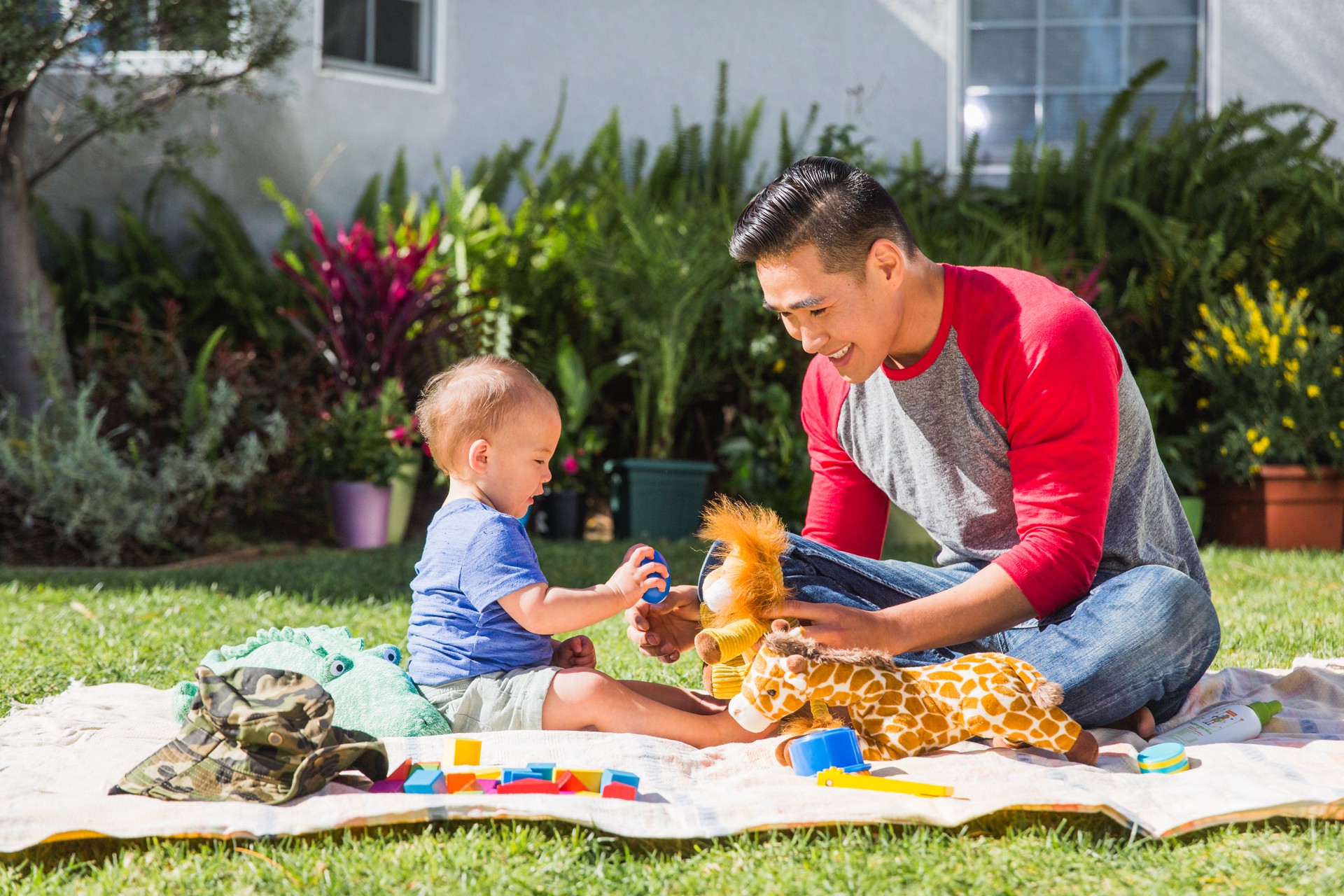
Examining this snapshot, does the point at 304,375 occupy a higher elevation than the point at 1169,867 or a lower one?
higher

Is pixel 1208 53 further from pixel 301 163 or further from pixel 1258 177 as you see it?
pixel 301 163

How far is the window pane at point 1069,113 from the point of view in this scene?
825cm

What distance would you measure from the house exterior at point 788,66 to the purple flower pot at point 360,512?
2.60 metres

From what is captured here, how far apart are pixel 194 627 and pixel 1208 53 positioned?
25.2 feet

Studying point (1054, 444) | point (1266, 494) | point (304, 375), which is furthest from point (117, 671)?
point (1266, 494)

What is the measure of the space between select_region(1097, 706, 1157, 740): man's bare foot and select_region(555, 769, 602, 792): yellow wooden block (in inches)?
42.9

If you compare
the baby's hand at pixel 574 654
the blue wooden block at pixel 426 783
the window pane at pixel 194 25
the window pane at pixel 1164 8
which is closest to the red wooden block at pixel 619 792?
the blue wooden block at pixel 426 783

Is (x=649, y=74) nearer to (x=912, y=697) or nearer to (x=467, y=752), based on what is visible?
(x=912, y=697)

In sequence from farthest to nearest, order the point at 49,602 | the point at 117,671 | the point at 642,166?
the point at 642,166 < the point at 49,602 < the point at 117,671

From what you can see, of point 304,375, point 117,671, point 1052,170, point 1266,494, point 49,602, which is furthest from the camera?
point 1052,170

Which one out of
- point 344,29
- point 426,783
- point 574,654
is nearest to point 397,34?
point 344,29

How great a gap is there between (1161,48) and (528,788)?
8079 millimetres

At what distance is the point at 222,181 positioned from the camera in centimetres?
755

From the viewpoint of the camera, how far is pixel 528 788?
189cm
